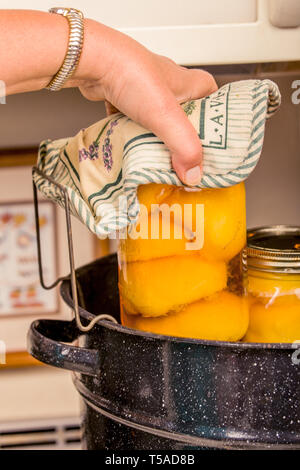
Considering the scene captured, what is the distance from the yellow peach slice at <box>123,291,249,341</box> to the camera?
1.64 feet

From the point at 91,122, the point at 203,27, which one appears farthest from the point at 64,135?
the point at 203,27

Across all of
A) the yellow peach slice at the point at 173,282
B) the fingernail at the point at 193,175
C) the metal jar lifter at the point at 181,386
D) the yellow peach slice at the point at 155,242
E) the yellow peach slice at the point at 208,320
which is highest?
the fingernail at the point at 193,175

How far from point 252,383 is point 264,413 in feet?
0.09

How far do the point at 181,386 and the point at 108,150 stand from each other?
8.3 inches

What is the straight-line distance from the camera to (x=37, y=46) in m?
0.44

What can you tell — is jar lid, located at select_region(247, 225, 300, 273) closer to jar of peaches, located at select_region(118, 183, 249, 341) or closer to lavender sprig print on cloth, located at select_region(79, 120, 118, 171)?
jar of peaches, located at select_region(118, 183, 249, 341)

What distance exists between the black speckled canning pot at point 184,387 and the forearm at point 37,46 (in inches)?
8.3

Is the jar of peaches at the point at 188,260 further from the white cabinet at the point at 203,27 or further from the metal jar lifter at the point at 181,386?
the white cabinet at the point at 203,27

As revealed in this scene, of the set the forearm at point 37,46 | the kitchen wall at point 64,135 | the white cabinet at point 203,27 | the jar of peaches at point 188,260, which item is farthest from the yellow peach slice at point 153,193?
the kitchen wall at point 64,135

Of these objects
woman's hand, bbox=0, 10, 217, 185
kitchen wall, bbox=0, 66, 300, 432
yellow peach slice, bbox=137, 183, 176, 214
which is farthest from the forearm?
kitchen wall, bbox=0, 66, 300, 432

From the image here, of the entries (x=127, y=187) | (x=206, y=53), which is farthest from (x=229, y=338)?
(x=206, y=53)

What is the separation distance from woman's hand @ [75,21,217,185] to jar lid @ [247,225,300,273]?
0.41 ft

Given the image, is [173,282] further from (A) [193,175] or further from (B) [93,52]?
(B) [93,52]

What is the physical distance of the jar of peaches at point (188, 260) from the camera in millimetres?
489
